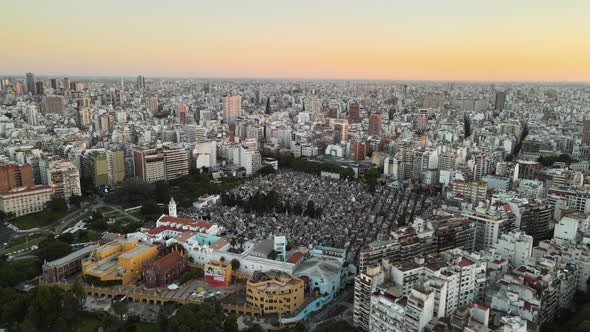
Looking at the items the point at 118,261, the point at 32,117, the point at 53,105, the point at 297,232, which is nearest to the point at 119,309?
the point at 118,261

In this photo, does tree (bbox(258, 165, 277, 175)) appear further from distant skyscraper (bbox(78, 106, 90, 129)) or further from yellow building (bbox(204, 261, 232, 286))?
distant skyscraper (bbox(78, 106, 90, 129))

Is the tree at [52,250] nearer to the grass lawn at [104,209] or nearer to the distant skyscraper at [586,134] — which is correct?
the grass lawn at [104,209]

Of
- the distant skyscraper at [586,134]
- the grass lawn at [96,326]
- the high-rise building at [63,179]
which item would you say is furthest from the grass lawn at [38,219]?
the distant skyscraper at [586,134]

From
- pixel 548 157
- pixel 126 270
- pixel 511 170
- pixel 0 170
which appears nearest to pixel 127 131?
pixel 0 170

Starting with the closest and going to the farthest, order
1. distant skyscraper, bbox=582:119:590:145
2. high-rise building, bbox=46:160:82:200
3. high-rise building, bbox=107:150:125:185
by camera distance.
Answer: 1. high-rise building, bbox=46:160:82:200
2. high-rise building, bbox=107:150:125:185
3. distant skyscraper, bbox=582:119:590:145

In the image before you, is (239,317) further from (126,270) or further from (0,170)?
(0,170)

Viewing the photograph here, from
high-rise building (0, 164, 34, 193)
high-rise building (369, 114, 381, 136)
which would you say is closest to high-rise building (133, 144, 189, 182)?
high-rise building (0, 164, 34, 193)
